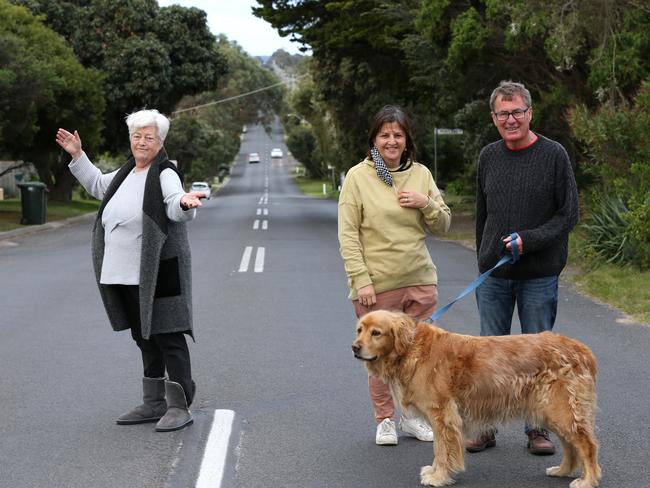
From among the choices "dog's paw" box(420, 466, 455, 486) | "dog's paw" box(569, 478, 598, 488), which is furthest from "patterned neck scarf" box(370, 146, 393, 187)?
"dog's paw" box(569, 478, 598, 488)

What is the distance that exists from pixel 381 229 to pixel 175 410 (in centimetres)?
186

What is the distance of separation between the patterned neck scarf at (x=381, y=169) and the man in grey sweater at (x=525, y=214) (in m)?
0.58

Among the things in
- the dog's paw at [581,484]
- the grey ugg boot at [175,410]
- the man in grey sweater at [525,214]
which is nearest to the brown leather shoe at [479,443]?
the man in grey sweater at [525,214]

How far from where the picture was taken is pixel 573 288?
1428cm

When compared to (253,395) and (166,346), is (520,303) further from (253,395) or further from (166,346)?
(253,395)

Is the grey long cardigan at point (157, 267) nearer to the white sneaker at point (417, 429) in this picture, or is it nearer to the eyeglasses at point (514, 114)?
the white sneaker at point (417, 429)

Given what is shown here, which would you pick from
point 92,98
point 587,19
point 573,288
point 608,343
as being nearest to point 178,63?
point 92,98

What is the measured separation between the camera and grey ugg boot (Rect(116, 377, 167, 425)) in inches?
264

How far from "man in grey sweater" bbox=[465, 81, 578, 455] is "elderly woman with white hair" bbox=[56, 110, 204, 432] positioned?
186 centimetres

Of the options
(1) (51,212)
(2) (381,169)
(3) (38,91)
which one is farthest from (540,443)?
(1) (51,212)

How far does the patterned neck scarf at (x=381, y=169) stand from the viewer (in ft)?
19.5

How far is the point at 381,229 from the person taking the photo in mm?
5934

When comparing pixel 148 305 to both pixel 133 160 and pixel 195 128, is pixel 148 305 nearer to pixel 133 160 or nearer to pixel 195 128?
pixel 133 160

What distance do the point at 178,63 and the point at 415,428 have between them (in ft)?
128
